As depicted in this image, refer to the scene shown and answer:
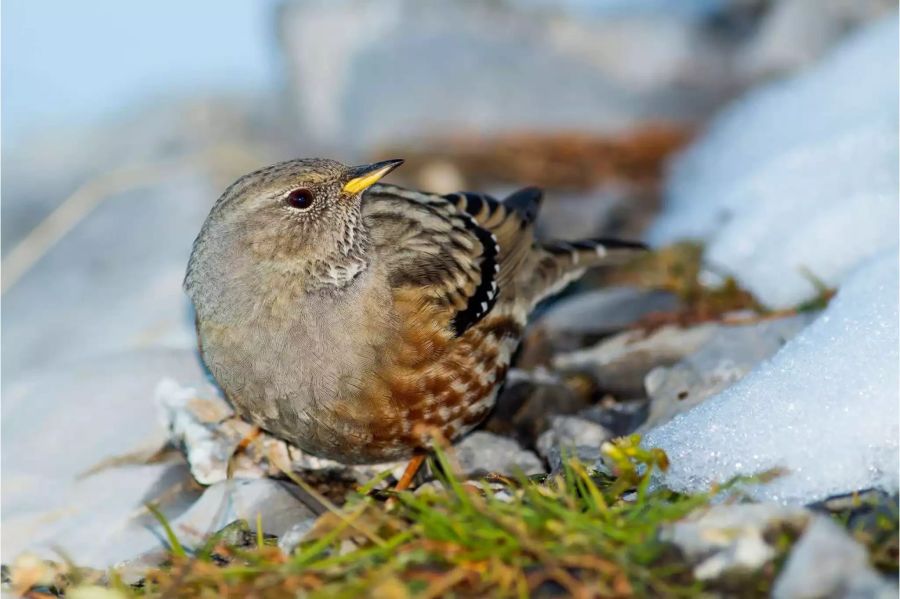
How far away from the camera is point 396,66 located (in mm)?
10383

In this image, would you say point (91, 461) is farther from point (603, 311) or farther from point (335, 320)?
point (603, 311)

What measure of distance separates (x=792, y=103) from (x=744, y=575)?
18.2ft

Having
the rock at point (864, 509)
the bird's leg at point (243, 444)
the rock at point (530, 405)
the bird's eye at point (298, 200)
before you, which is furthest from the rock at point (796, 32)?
the rock at point (864, 509)

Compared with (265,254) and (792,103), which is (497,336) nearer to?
(265,254)

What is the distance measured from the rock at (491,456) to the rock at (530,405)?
0.13 m

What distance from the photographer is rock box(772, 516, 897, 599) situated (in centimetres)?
316

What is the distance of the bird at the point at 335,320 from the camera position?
4.93m

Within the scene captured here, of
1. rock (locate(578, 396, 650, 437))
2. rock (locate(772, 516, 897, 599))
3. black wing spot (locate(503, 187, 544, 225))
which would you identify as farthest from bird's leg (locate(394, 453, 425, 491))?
rock (locate(772, 516, 897, 599))

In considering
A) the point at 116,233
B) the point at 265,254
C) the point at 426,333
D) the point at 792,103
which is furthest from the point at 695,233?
the point at 116,233

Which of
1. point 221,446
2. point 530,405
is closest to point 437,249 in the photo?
point 530,405

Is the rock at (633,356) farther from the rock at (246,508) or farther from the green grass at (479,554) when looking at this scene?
the green grass at (479,554)

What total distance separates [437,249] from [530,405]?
96 centimetres

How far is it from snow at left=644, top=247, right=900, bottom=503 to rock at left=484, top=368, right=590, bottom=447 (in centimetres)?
127

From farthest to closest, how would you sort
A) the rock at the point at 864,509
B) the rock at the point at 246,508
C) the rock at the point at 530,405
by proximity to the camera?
1. the rock at the point at 530,405
2. the rock at the point at 246,508
3. the rock at the point at 864,509
